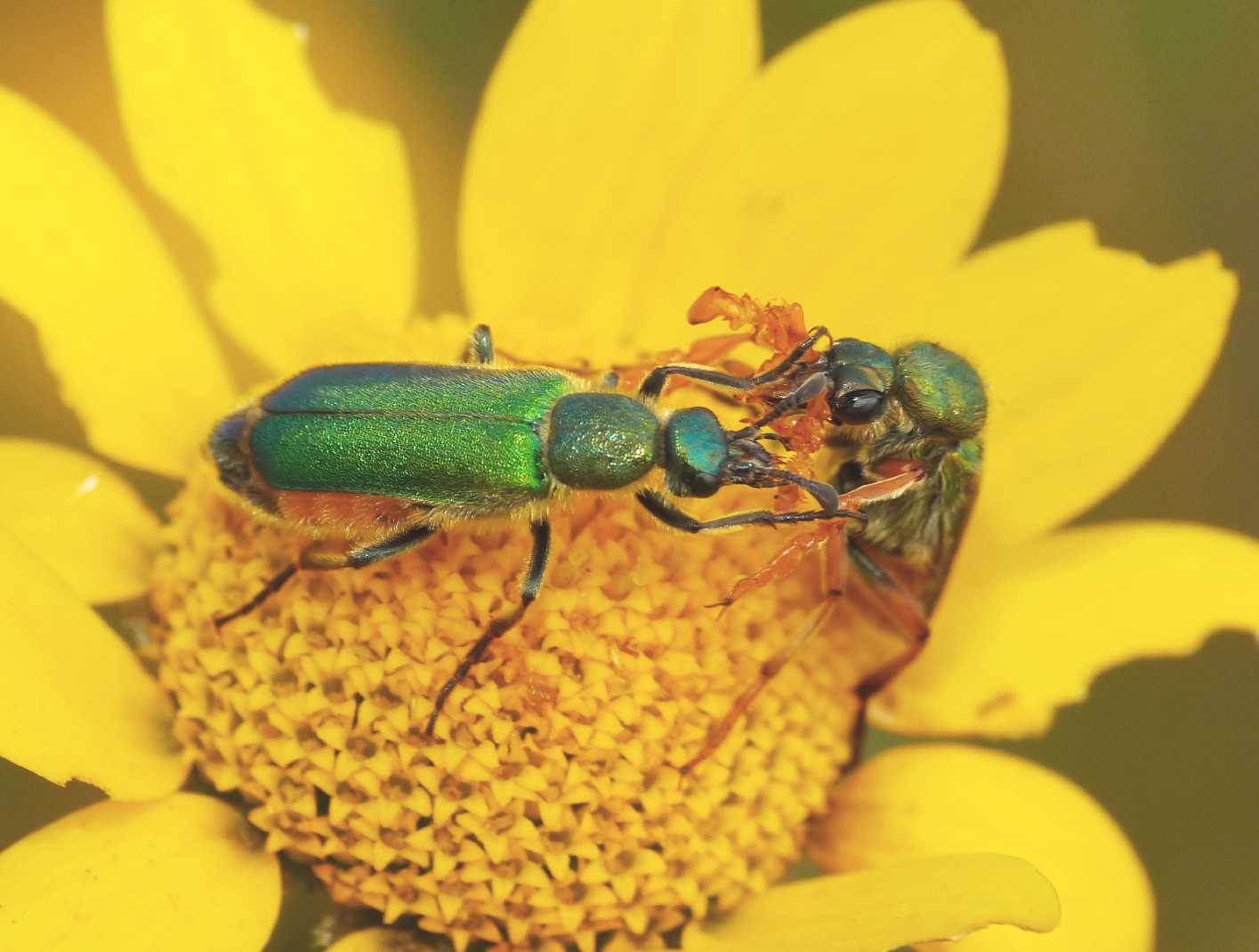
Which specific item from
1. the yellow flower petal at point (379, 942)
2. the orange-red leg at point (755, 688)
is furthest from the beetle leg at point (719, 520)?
the yellow flower petal at point (379, 942)

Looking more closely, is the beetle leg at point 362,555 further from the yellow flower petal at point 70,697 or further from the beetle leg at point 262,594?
the yellow flower petal at point 70,697

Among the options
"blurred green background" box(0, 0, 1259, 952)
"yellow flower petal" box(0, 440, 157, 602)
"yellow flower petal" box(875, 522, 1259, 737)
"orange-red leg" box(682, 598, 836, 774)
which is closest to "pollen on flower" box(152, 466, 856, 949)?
"orange-red leg" box(682, 598, 836, 774)

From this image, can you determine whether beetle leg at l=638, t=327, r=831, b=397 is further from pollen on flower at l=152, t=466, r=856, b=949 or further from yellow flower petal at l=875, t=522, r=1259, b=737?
yellow flower petal at l=875, t=522, r=1259, b=737

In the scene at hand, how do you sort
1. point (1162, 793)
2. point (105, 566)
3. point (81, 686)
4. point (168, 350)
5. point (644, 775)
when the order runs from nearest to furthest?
point (81, 686) → point (644, 775) → point (105, 566) → point (168, 350) → point (1162, 793)

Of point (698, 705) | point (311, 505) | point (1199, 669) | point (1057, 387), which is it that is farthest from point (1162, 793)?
point (311, 505)

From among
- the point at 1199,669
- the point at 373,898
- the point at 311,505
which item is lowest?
the point at 373,898

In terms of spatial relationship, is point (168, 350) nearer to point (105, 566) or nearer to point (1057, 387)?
point (105, 566)

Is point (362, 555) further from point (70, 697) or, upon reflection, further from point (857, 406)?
point (857, 406)
